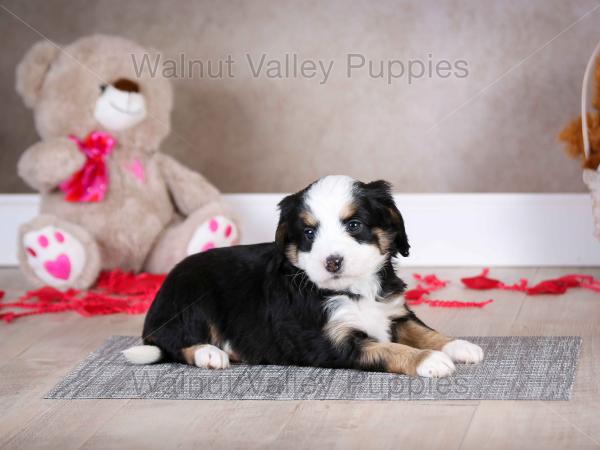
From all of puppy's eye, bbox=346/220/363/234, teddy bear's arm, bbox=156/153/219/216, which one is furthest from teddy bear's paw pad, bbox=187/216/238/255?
puppy's eye, bbox=346/220/363/234

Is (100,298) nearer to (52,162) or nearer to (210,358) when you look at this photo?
(52,162)

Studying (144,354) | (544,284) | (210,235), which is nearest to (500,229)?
(544,284)

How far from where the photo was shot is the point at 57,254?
10.3ft

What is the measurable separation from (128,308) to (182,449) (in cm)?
130

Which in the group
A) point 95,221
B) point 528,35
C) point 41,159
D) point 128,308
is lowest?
point 128,308

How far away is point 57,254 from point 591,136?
173 cm

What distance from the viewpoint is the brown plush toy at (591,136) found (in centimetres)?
278

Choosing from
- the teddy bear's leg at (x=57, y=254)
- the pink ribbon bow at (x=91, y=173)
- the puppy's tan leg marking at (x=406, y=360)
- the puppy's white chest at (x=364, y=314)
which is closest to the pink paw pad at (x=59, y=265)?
the teddy bear's leg at (x=57, y=254)

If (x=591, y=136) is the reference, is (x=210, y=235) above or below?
below

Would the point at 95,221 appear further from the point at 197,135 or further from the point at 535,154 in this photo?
the point at 535,154

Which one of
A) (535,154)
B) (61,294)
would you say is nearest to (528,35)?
(535,154)

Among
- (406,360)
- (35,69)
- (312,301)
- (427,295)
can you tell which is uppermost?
(35,69)

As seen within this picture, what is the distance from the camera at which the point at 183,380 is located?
7.07 feet

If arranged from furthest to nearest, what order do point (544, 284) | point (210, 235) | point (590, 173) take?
point (210, 235), point (544, 284), point (590, 173)
